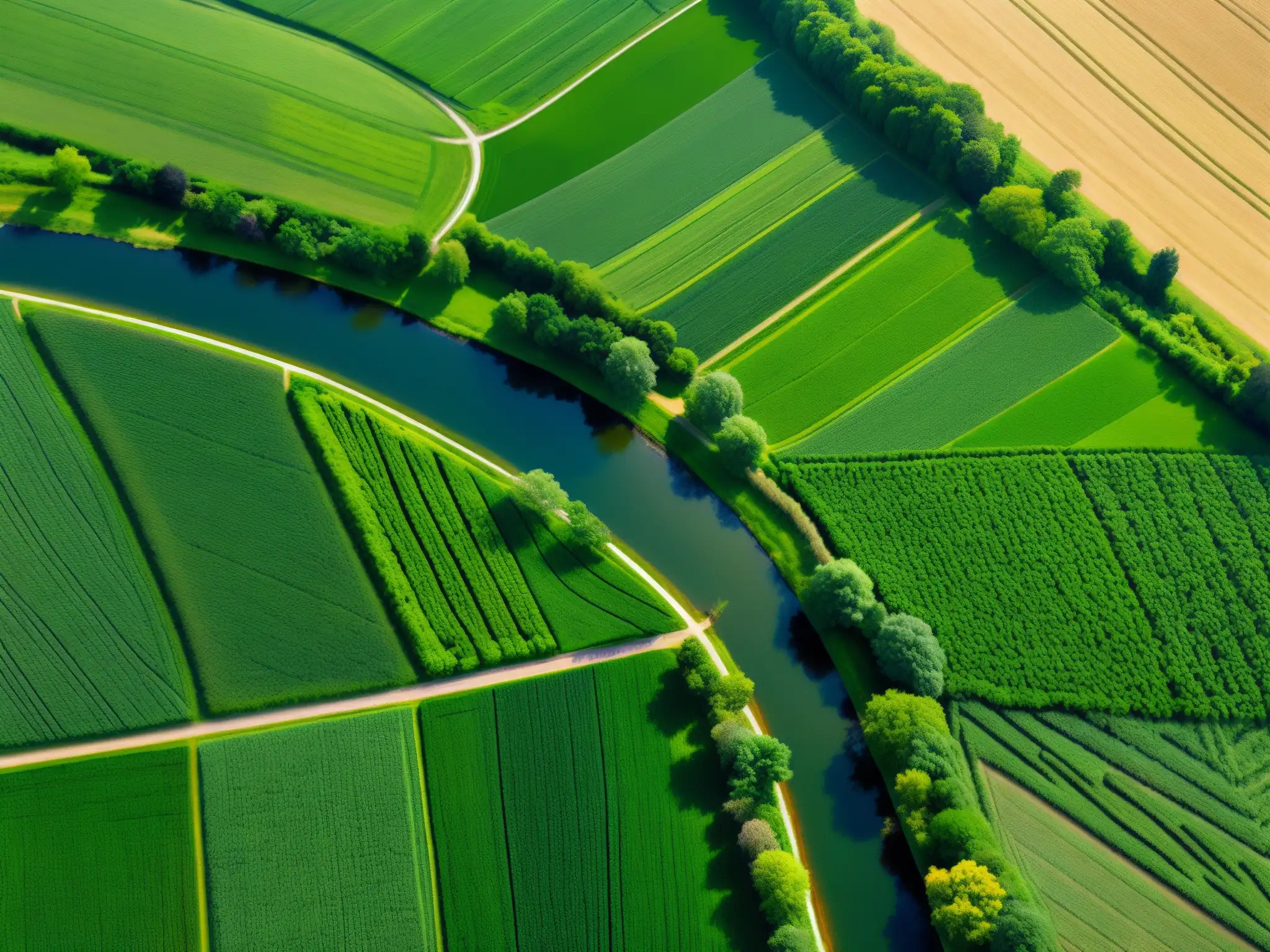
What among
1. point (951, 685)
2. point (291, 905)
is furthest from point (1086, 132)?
point (291, 905)

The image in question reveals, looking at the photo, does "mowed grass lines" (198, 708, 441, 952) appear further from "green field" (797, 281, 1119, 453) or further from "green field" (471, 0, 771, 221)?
"green field" (471, 0, 771, 221)

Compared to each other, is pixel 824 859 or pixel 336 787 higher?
pixel 336 787

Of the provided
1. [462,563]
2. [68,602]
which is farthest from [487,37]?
[68,602]

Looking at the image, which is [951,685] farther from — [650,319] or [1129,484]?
[650,319]

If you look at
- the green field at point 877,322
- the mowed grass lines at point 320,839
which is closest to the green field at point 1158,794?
the green field at point 877,322

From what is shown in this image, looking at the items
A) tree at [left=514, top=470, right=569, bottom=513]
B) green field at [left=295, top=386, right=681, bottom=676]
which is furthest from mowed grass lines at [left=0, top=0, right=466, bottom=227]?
tree at [left=514, top=470, right=569, bottom=513]

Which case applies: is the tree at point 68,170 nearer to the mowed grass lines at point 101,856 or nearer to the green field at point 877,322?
the mowed grass lines at point 101,856
